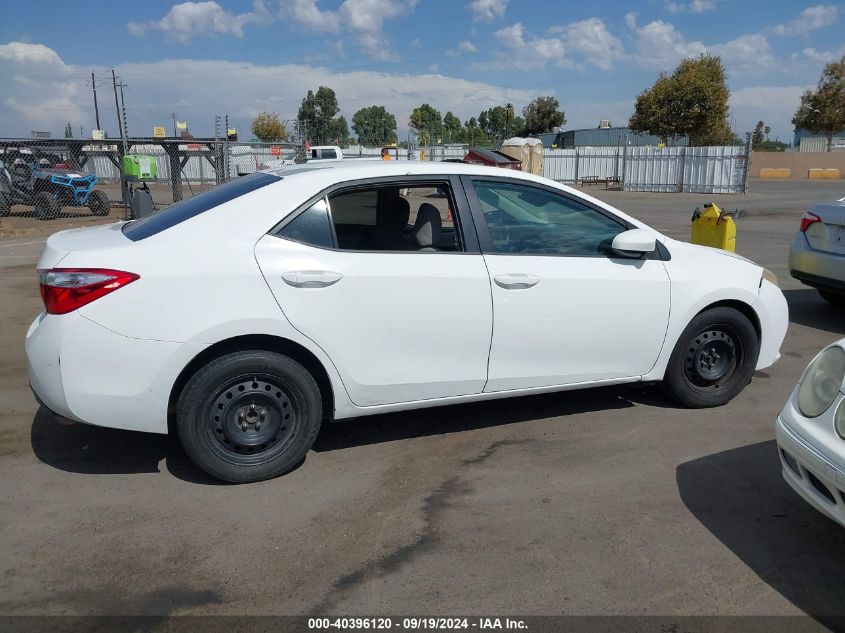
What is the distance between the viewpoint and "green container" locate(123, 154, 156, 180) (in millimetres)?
15865

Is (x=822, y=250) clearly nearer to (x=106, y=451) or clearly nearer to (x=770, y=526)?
(x=770, y=526)

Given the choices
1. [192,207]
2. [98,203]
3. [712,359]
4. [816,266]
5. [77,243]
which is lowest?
[712,359]

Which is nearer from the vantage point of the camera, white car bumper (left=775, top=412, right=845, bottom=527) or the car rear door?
white car bumper (left=775, top=412, right=845, bottom=527)

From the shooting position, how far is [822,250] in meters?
6.99

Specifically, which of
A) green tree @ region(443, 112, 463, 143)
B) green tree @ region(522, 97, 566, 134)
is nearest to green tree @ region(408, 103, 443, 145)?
green tree @ region(443, 112, 463, 143)

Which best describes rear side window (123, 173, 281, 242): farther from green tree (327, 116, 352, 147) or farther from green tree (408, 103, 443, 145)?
green tree (408, 103, 443, 145)

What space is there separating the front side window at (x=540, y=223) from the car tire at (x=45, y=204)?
58.4 feet

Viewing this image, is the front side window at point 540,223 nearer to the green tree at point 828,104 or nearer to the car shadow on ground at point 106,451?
the car shadow on ground at point 106,451

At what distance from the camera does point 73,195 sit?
752 inches

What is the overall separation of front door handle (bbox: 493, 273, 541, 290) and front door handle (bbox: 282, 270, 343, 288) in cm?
94

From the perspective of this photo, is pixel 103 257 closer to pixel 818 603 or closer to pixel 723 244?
pixel 818 603

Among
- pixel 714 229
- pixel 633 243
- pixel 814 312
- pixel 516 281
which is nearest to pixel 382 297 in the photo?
pixel 516 281

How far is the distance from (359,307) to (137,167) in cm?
1411

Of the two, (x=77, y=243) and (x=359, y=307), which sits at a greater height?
(x=77, y=243)
